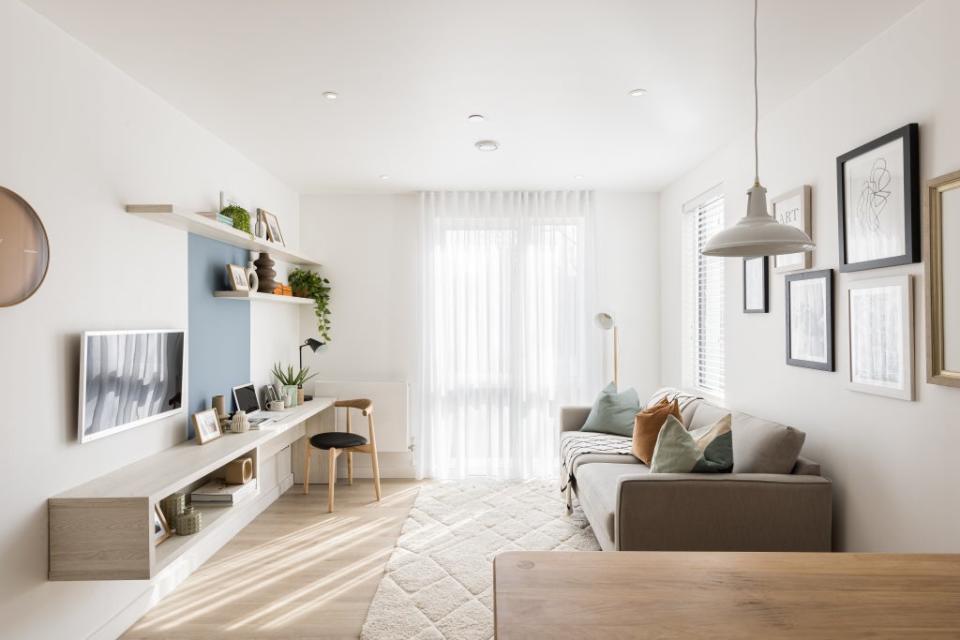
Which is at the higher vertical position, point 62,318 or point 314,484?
point 62,318

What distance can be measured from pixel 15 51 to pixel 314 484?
388cm

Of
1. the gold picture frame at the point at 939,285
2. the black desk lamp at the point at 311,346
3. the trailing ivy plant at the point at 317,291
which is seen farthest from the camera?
the trailing ivy plant at the point at 317,291

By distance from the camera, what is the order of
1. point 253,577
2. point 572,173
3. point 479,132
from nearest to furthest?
point 253,577 → point 479,132 → point 572,173

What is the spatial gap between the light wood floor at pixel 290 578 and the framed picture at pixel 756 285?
2779 mm

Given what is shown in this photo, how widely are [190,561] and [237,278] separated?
1755 mm

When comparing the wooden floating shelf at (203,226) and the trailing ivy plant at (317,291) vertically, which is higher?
the wooden floating shelf at (203,226)

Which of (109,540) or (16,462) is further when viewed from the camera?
(109,540)

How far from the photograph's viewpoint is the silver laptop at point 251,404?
12.4 ft

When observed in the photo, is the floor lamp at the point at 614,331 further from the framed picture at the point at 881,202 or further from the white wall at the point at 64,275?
the white wall at the point at 64,275

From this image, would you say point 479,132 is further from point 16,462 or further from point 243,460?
point 16,462

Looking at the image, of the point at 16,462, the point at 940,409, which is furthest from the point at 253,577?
the point at 940,409

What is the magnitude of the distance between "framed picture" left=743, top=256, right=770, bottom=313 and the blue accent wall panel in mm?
3407

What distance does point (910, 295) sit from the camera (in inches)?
84.6

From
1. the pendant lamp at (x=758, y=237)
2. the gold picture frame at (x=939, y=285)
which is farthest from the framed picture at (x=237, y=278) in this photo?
the gold picture frame at (x=939, y=285)
